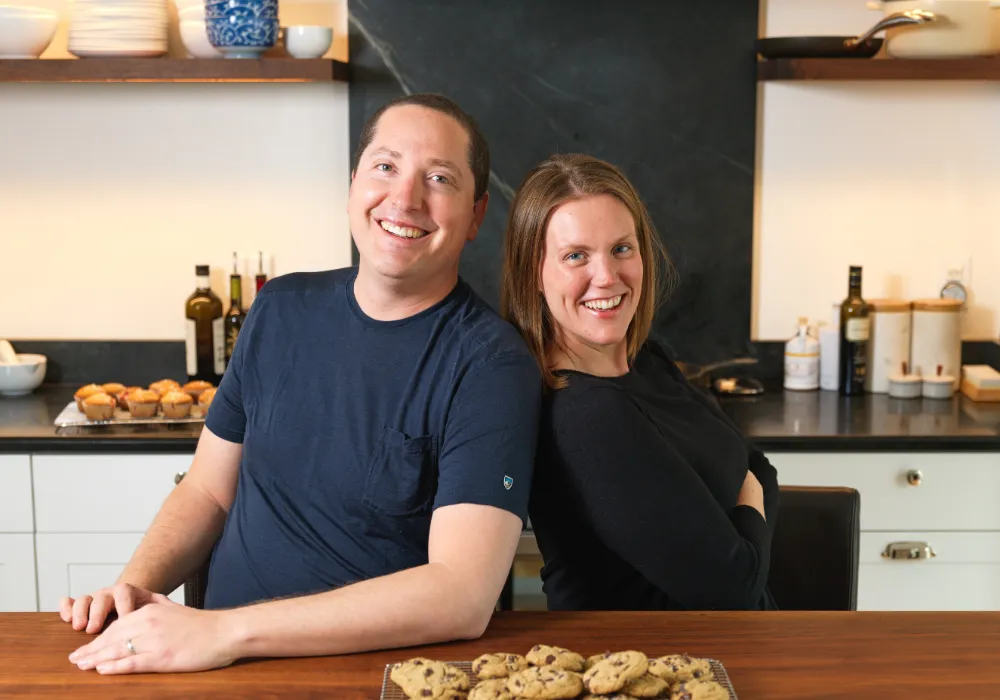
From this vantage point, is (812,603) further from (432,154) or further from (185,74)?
(185,74)

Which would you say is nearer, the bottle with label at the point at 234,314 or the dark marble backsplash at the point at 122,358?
the bottle with label at the point at 234,314

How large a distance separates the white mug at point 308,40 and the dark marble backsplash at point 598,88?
6.1 inches

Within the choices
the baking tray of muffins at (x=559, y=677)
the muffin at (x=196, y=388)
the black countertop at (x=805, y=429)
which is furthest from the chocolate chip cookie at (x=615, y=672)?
the muffin at (x=196, y=388)

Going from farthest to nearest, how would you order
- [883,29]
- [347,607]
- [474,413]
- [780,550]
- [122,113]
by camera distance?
[122,113], [883,29], [780,550], [474,413], [347,607]

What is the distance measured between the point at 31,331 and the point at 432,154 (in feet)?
6.45

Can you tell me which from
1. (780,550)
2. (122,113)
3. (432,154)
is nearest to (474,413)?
(432,154)

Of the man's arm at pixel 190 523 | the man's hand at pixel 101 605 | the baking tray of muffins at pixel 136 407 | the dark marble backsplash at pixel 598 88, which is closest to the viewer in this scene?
the man's hand at pixel 101 605

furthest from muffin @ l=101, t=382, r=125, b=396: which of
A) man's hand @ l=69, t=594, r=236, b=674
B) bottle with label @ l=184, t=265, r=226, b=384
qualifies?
man's hand @ l=69, t=594, r=236, b=674

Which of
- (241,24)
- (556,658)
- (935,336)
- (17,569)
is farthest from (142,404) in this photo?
(935,336)

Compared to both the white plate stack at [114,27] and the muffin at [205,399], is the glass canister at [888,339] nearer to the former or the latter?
the muffin at [205,399]

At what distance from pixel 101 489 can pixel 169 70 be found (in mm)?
1035

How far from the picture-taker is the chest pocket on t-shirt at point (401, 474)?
1.68 metres

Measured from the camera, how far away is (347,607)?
1.38 metres

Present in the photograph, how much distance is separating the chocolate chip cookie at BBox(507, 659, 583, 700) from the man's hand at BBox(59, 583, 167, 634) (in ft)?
1.73
